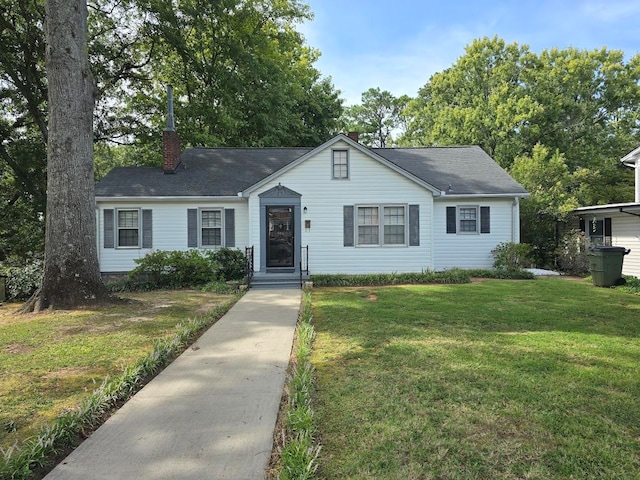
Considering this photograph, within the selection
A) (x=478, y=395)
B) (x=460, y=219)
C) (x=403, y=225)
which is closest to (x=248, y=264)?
(x=403, y=225)

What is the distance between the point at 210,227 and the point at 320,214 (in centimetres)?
403

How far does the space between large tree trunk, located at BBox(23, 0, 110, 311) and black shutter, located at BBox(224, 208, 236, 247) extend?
5649 millimetres

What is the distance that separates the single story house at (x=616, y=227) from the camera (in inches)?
544

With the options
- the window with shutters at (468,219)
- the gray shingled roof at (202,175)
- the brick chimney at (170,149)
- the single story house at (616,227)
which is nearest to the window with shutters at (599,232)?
the single story house at (616,227)

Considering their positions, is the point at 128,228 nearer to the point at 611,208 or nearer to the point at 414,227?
the point at 414,227

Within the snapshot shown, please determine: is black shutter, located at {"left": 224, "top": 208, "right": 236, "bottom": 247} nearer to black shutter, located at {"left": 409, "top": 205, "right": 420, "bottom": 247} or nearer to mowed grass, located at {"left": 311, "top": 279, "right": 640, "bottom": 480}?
black shutter, located at {"left": 409, "top": 205, "right": 420, "bottom": 247}

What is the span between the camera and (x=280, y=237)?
1384cm

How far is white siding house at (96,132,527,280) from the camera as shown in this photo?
13.7 metres

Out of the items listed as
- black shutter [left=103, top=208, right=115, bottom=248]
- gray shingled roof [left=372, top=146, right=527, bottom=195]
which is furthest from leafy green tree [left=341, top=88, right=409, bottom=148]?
black shutter [left=103, top=208, right=115, bottom=248]

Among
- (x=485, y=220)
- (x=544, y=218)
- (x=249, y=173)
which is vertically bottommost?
(x=485, y=220)

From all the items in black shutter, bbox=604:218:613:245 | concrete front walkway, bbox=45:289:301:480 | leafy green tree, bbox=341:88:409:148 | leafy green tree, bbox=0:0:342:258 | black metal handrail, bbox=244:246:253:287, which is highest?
leafy green tree, bbox=341:88:409:148

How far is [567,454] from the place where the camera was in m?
2.82

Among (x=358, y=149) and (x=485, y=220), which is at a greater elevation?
(x=358, y=149)

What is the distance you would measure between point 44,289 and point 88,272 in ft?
2.94
